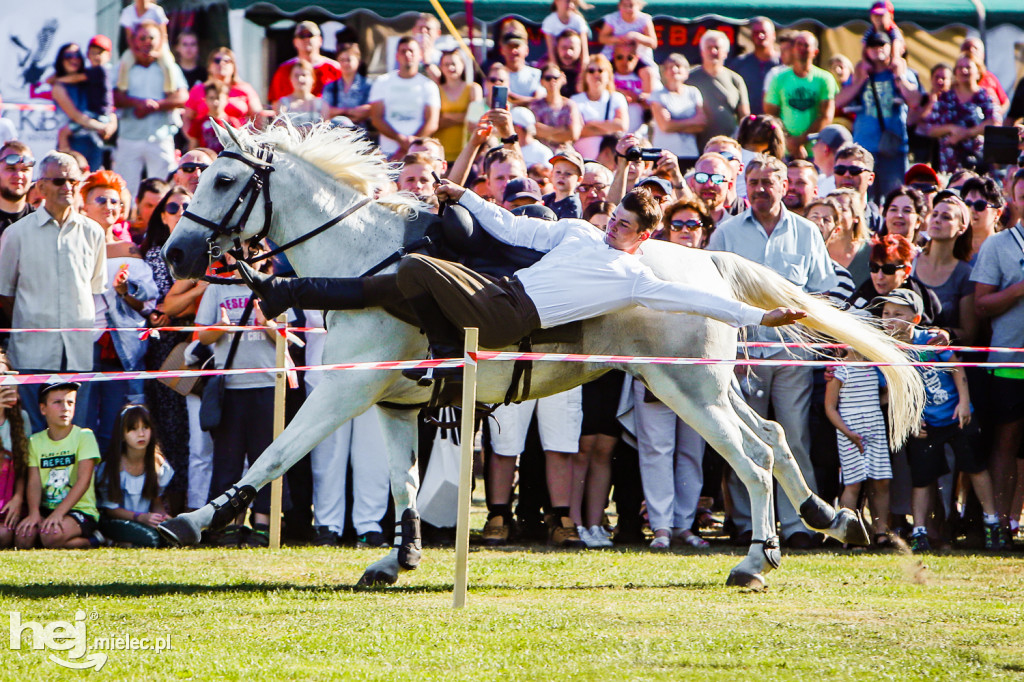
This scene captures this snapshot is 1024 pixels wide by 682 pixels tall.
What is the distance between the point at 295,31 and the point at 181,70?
1.26m

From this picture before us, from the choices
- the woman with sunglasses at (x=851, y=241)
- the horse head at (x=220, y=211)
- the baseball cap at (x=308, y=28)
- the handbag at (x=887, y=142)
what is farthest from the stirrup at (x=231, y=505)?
the handbag at (x=887, y=142)

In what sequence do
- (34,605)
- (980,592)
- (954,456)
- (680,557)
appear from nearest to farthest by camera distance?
(34,605) < (980,592) < (680,557) < (954,456)

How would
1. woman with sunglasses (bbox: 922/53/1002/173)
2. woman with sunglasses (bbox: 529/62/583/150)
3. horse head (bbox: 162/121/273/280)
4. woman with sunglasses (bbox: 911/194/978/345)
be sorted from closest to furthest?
horse head (bbox: 162/121/273/280)
woman with sunglasses (bbox: 911/194/978/345)
woman with sunglasses (bbox: 529/62/583/150)
woman with sunglasses (bbox: 922/53/1002/173)

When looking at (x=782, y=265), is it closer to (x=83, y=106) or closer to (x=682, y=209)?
(x=682, y=209)

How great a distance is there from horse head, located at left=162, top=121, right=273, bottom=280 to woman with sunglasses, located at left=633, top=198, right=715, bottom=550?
3.13 meters

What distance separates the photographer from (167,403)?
954 cm

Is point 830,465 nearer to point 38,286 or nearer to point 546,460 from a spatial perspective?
point 546,460

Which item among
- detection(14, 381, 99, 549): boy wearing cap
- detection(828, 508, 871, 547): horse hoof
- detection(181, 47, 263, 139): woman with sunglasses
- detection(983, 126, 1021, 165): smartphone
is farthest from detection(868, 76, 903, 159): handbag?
detection(14, 381, 99, 549): boy wearing cap

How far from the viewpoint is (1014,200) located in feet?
32.2

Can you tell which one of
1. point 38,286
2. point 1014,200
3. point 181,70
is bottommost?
point 38,286

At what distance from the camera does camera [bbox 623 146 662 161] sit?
9812mm

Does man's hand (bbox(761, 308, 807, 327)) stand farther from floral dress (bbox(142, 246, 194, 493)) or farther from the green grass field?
floral dress (bbox(142, 246, 194, 493))

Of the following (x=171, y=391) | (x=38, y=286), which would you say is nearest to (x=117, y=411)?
(x=171, y=391)

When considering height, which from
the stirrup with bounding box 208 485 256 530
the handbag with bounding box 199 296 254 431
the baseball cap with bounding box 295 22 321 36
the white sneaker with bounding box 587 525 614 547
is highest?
the baseball cap with bounding box 295 22 321 36
